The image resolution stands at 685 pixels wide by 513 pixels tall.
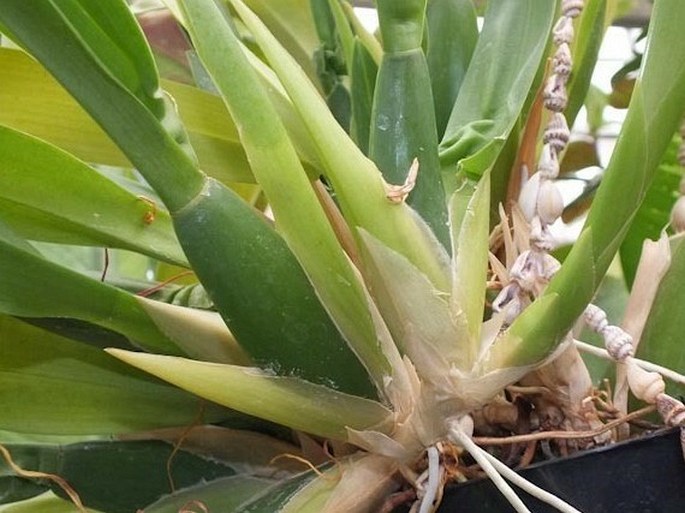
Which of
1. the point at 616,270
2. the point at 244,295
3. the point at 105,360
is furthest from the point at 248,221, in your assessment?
the point at 616,270

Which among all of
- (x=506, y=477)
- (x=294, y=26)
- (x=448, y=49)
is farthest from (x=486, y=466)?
(x=294, y=26)

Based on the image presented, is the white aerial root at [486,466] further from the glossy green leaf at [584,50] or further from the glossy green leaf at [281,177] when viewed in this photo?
the glossy green leaf at [584,50]

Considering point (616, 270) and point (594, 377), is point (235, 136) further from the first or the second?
point (616, 270)

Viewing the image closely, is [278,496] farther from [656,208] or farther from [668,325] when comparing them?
[656,208]

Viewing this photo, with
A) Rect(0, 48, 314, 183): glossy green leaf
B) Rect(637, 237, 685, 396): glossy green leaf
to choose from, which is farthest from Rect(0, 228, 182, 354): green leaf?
Rect(637, 237, 685, 396): glossy green leaf

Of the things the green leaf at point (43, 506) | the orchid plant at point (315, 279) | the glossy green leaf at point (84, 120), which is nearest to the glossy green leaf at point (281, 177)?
the orchid plant at point (315, 279)

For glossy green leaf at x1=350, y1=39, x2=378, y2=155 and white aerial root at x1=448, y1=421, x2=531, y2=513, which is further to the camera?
glossy green leaf at x1=350, y1=39, x2=378, y2=155

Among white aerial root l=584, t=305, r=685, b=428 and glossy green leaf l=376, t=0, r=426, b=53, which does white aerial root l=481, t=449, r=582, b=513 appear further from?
glossy green leaf l=376, t=0, r=426, b=53
